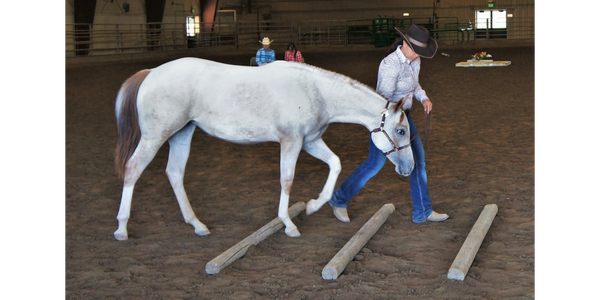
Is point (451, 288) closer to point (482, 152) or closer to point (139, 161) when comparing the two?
point (139, 161)

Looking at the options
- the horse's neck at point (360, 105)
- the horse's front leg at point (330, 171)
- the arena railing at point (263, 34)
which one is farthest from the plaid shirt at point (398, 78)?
the arena railing at point (263, 34)

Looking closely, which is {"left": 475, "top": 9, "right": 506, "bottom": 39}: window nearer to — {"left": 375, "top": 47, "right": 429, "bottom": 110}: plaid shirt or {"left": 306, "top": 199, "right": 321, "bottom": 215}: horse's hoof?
{"left": 375, "top": 47, "right": 429, "bottom": 110}: plaid shirt

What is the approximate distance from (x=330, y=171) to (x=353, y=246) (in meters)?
0.79

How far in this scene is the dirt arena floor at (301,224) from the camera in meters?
3.54

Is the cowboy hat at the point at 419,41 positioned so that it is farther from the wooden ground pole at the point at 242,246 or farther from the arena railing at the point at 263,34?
the arena railing at the point at 263,34

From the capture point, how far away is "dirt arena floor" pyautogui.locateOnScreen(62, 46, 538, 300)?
3.54 meters

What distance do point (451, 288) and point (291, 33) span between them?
27.3 m

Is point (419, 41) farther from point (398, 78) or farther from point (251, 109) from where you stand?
point (251, 109)

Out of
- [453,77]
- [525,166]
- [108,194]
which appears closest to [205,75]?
[108,194]

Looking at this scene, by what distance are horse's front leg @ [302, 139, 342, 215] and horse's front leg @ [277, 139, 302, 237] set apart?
0.19 m

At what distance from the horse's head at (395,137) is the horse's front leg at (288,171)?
58 centimetres

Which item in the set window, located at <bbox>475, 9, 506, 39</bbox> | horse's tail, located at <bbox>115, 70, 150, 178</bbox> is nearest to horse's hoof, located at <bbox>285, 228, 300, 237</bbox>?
horse's tail, located at <bbox>115, 70, 150, 178</bbox>

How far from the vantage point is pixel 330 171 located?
15.0ft

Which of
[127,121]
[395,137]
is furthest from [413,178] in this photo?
[127,121]
